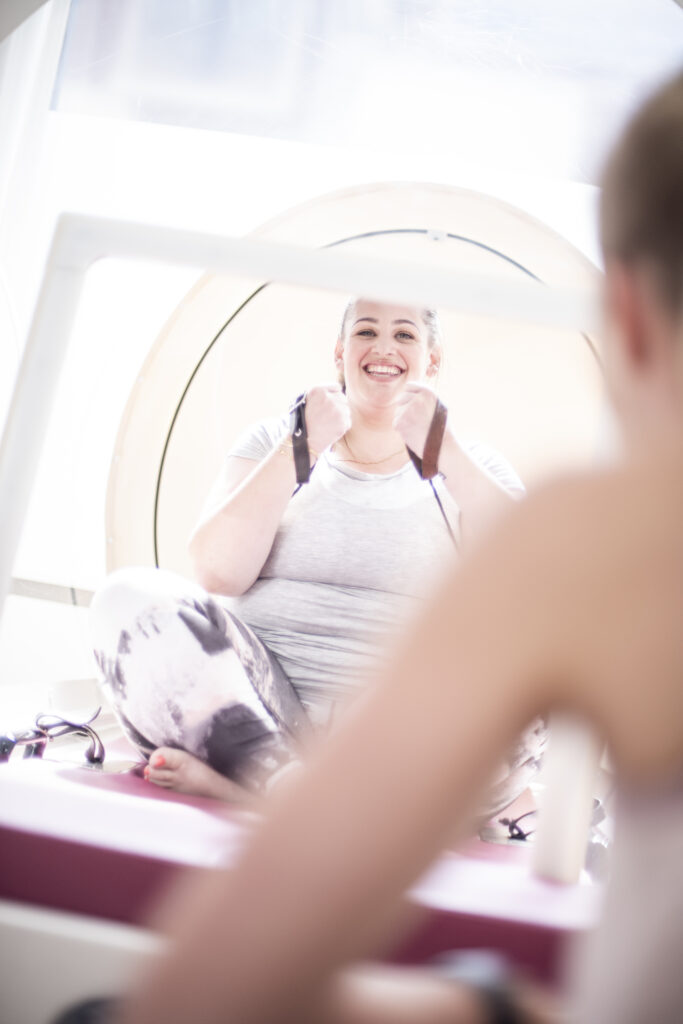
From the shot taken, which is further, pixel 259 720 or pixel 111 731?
pixel 111 731

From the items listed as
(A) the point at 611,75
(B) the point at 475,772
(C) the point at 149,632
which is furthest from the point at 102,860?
(A) the point at 611,75

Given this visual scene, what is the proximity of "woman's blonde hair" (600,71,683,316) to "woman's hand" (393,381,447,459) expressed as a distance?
31.6 inches

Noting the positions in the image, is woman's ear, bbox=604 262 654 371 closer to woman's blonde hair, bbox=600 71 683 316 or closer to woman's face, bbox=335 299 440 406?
woman's blonde hair, bbox=600 71 683 316

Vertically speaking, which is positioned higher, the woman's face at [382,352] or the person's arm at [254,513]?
the woman's face at [382,352]

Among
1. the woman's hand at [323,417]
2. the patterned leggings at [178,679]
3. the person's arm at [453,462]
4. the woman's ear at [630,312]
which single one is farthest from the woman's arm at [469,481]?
the woman's ear at [630,312]

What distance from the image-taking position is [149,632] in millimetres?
819

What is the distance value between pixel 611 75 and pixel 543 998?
3.78 feet

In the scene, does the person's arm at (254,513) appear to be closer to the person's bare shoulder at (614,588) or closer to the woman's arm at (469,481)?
the woman's arm at (469,481)

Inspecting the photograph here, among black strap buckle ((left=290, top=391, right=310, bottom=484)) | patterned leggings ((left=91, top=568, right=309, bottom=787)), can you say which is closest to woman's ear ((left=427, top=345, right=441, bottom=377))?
black strap buckle ((left=290, top=391, right=310, bottom=484))

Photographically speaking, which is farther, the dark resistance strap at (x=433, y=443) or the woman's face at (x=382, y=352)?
the woman's face at (x=382, y=352)

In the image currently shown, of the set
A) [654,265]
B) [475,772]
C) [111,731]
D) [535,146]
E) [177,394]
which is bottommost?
[111,731]

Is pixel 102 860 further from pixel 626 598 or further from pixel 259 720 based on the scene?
pixel 626 598

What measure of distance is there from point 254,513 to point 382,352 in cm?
31

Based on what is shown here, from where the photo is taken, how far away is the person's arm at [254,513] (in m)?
1.07
